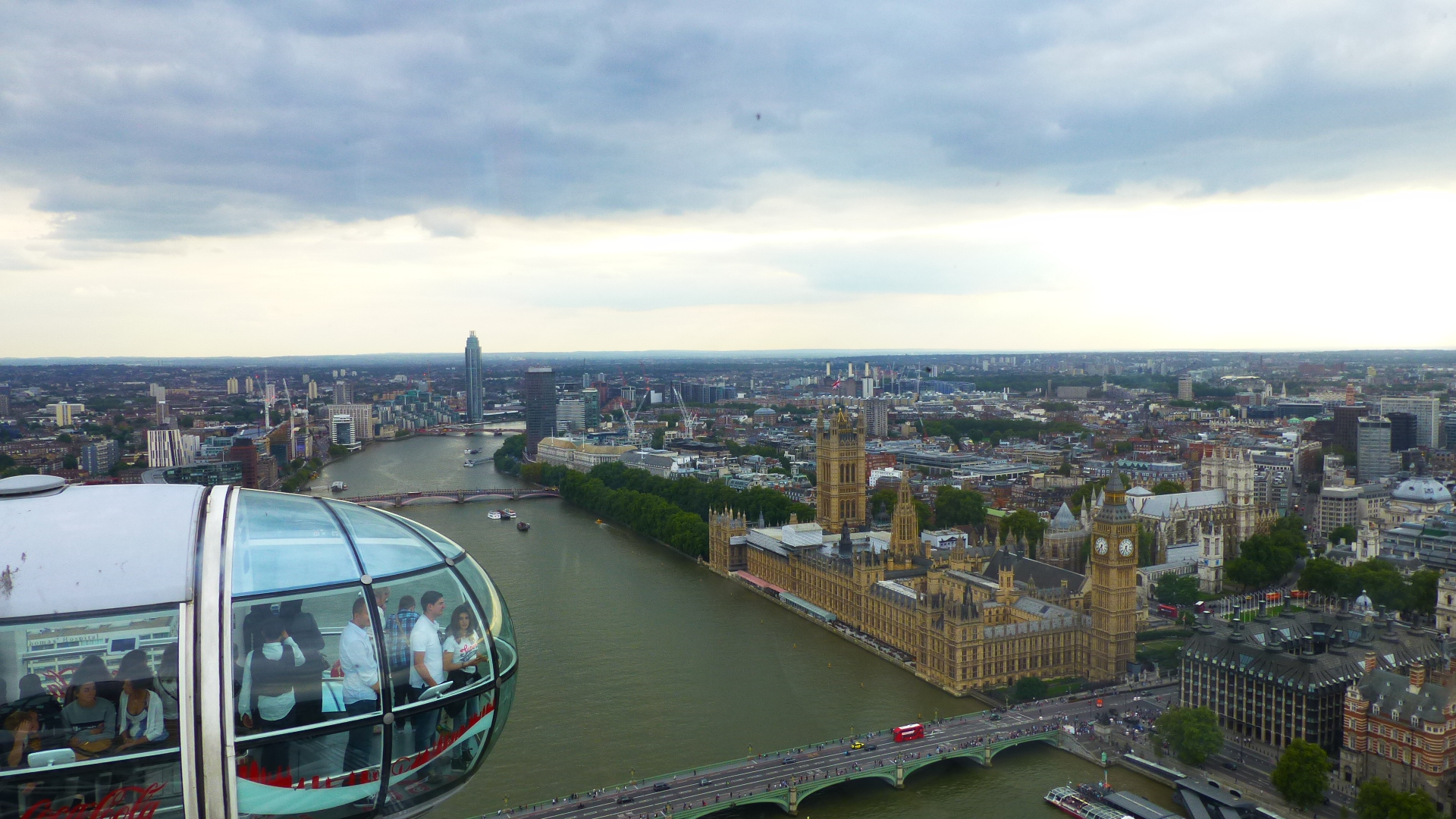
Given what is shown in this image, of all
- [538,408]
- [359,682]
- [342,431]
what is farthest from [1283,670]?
[342,431]

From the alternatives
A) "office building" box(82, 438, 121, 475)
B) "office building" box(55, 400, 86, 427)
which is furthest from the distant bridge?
"office building" box(55, 400, 86, 427)

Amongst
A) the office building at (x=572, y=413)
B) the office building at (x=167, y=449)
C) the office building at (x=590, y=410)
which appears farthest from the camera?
the office building at (x=590, y=410)

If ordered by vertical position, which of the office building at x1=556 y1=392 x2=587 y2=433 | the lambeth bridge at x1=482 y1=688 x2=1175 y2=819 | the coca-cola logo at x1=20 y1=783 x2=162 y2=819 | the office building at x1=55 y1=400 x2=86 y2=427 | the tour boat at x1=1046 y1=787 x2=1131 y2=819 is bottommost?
the tour boat at x1=1046 y1=787 x2=1131 y2=819

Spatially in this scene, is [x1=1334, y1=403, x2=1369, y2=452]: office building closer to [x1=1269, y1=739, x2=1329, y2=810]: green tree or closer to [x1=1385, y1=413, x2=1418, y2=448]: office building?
[x1=1385, y1=413, x2=1418, y2=448]: office building

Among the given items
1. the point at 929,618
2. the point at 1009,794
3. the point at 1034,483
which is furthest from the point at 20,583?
the point at 1034,483

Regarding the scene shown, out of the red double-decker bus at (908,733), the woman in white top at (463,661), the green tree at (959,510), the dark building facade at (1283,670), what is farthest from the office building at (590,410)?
the woman in white top at (463,661)

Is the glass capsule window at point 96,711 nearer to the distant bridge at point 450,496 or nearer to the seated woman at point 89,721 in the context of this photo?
the seated woman at point 89,721

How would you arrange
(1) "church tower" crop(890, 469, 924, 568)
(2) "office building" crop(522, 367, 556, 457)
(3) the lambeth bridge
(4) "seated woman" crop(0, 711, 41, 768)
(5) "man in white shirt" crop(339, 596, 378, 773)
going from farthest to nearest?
(2) "office building" crop(522, 367, 556, 457), (1) "church tower" crop(890, 469, 924, 568), (3) the lambeth bridge, (5) "man in white shirt" crop(339, 596, 378, 773), (4) "seated woman" crop(0, 711, 41, 768)
